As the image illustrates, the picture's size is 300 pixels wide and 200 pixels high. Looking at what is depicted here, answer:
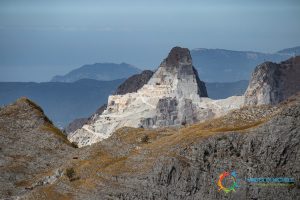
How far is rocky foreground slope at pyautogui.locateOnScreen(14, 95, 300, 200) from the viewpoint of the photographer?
72.2 meters

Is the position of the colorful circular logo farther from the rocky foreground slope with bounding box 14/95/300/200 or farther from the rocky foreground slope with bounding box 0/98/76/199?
the rocky foreground slope with bounding box 0/98/76/199

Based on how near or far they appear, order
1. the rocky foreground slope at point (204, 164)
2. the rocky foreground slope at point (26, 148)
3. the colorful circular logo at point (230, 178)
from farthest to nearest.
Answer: the rocky foreground slope at point (26, 148) → the colorful circular logo at point (230, 178) → the rocky foreground slope at point (204, 164)

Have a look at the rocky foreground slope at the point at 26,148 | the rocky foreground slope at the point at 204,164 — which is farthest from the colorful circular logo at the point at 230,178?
the rocky foreground slope at the point at 26,148

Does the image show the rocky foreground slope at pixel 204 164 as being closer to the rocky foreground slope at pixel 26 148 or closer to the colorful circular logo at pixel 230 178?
the colorful circular logo at pixel 230 178

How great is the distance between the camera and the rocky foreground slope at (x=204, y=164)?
72.2 meters

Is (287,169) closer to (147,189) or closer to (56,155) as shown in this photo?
(147,189)

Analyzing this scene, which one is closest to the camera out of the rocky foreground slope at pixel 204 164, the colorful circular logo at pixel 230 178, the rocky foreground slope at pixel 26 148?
the rocky foreground slope at pixel 204 164

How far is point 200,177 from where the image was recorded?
75.2 meters

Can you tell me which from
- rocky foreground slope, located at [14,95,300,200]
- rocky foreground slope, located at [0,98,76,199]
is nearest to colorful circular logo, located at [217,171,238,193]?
rocky foreground slope, located at [14,95,300,200]

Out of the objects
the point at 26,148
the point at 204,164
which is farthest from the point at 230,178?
the point at 26,148

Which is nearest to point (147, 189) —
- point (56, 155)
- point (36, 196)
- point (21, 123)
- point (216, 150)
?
point (216, 150)

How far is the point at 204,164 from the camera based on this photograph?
250ft

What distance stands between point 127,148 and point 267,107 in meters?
17.2

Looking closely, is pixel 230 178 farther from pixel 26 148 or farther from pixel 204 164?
pixel 26 148
